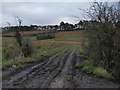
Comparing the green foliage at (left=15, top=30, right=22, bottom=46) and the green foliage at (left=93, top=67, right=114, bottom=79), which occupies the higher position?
the green foliage at (left=15, top=30, right=22, bottom=46)

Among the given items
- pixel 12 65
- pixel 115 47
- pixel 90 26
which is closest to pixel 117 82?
pixel 115 47

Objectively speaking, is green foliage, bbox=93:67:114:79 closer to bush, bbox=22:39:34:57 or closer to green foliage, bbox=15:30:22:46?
bush, bbox=22:39:34:57

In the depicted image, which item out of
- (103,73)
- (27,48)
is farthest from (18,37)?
(103,73)

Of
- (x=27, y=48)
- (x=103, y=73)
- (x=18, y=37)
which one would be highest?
(x=18, y=37)

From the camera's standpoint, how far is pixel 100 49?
11.4 meters

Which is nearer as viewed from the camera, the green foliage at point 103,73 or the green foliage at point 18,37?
the green foliage at point 103,73

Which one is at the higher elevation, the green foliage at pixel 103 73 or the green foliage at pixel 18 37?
the green foliage at pixel 18 37

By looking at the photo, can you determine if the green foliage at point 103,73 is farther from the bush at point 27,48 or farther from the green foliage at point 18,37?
the green foliage at point 18,37

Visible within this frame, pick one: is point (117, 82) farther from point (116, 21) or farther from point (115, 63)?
point (116, 21)

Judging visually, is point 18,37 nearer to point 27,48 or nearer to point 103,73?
point 27,48

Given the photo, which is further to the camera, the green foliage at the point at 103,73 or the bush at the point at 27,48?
the bush at the point at 27,48

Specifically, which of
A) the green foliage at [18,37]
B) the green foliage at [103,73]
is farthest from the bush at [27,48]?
the green foliage at [103,73]

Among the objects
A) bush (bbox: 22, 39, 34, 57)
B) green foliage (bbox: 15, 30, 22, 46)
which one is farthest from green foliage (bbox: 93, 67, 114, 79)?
green foliage (bbox: 15, 30, 22, 46)

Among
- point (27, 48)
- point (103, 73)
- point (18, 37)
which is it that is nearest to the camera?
point (103, 73)
